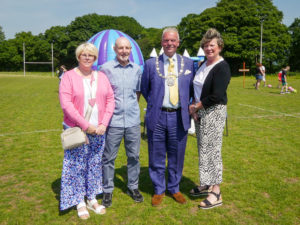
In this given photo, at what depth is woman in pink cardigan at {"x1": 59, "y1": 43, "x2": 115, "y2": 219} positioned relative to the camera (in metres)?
2.88

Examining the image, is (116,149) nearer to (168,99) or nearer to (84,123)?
(84,123)

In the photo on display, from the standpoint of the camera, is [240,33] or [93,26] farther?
[93,26]

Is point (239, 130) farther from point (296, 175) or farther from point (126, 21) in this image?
point (126, 21)

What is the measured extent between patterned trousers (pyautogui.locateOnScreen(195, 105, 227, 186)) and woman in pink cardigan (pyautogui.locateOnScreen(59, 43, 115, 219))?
120 centimetres

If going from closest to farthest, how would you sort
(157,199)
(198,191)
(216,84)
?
(216,84) → (157,199) → (198,191)

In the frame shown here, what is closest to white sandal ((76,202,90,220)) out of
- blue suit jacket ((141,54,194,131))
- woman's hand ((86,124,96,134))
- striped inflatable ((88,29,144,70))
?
woman's hand ((86,124,96,134))

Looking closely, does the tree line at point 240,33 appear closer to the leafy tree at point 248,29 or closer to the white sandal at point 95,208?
the leafy tree at point 248,29

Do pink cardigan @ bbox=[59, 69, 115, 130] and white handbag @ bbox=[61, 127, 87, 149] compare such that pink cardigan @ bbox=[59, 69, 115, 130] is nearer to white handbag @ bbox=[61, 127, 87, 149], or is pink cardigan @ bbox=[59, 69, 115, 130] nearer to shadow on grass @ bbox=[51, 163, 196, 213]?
white handbag @ bbox=[61, 127, 87, 149]

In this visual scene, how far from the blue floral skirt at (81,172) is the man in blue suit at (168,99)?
2.38ft

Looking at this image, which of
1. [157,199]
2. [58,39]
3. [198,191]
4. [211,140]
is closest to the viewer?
[211,140]

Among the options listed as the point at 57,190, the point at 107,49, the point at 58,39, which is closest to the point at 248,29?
the point at 107,49

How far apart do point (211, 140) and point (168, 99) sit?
30.3 inches

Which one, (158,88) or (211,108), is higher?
(158,88)

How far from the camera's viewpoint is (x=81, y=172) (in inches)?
124
